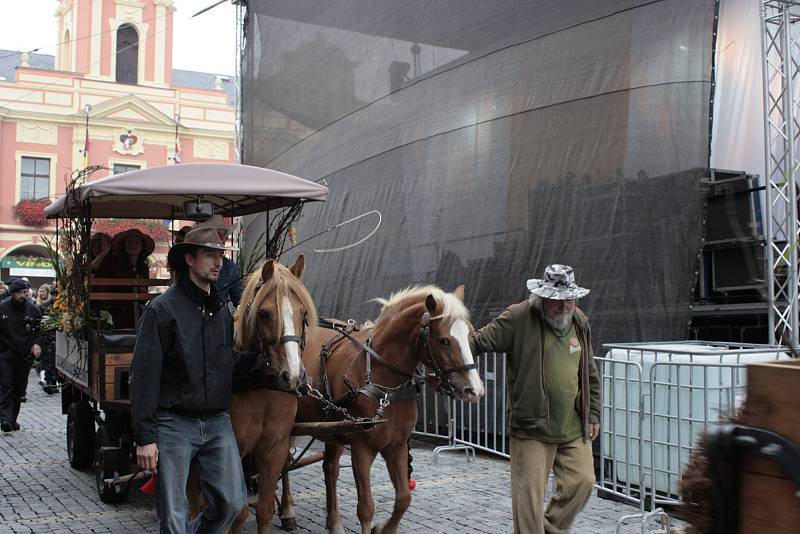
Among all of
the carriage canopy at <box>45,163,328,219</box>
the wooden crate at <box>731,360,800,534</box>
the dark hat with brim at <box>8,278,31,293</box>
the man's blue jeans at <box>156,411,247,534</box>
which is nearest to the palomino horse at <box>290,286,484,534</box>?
the man's blue jeans at <box>156,411,247,534</box>

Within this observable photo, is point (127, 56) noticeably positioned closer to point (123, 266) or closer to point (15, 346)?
point (15, 346)

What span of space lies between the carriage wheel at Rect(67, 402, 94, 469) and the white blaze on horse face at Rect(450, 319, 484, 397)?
444cm

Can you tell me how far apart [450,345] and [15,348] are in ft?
26.1

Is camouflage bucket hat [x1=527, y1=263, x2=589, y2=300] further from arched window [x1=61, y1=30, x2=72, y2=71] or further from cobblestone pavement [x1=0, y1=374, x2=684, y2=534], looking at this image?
arched window [x1=61, y1=30, x2=72, y2=71]

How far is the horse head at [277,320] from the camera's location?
4.25 m

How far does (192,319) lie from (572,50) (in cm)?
591

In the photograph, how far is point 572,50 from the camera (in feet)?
27.2

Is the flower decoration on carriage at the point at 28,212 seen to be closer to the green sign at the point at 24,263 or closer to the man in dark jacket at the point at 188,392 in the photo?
the green sign at the point at 24,263

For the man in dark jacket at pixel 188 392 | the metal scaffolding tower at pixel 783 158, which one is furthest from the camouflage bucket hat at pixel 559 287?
the metal scaffolding tower at pixel 783 158

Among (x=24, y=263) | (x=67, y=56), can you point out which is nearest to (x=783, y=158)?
(x=24, y=263)

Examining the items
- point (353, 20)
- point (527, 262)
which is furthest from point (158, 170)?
point (353, 20)

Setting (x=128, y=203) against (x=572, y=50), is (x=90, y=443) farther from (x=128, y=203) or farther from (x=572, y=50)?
(x=572, y=50)

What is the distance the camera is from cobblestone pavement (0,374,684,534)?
5.97m

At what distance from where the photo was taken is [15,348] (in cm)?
1041
